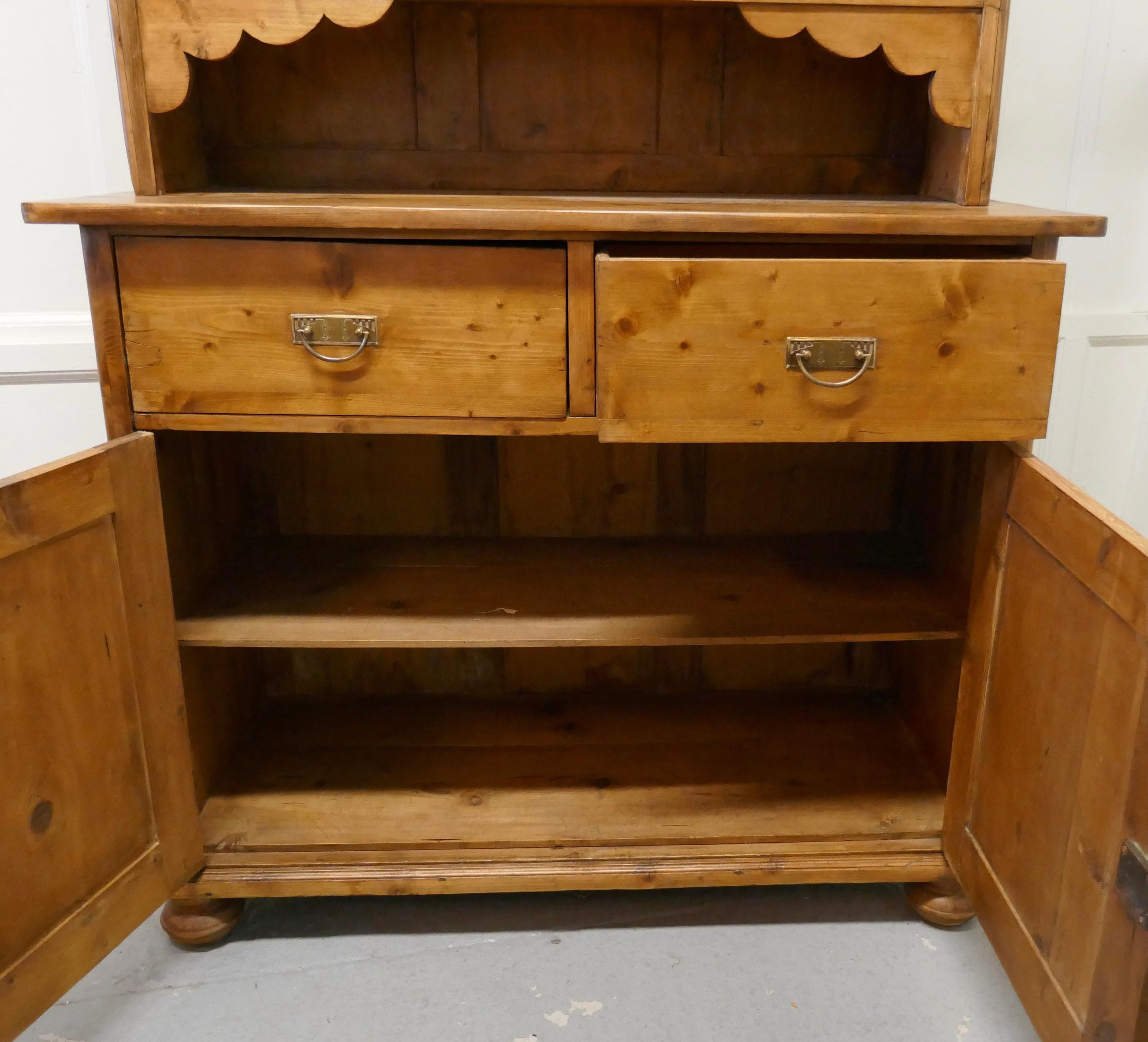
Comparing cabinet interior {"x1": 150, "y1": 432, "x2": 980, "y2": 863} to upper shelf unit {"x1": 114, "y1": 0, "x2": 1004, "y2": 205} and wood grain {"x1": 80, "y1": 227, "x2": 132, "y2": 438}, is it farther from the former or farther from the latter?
upper shelf unit {"x1": 114, "y1": 0, "x2": 1004, "y2": 205}

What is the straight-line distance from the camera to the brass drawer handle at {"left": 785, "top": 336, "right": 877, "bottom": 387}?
Answer: 3.13ft

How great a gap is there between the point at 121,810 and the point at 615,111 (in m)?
1.16

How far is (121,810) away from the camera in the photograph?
41.8 inches

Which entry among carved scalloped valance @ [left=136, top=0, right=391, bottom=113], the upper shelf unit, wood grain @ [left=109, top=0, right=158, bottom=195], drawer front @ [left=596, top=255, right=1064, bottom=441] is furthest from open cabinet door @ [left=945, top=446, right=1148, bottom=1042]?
wood grain @ [left=109, top=0, right=158, bottom=195]

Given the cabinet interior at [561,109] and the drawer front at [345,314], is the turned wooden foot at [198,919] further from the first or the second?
the cabinet interior at [561,109]

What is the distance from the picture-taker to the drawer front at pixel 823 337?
36.7 inches

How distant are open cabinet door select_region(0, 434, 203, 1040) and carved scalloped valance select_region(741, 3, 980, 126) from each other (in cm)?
92

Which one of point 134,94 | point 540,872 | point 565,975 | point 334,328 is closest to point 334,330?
point 334,328

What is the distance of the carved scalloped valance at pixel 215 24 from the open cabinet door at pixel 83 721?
461 mm

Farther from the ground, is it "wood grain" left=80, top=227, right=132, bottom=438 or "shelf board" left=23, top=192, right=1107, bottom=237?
"shelf board" left=23, top=192, right=1107, bottom=237

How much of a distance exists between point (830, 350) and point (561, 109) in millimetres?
688

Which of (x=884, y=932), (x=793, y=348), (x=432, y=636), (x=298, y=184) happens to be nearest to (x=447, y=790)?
(x=432, y=636)

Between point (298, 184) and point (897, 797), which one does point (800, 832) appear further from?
point (298, 184)

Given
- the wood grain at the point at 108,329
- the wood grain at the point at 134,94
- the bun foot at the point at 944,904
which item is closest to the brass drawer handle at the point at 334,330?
the wood grain at the point at 108,329
